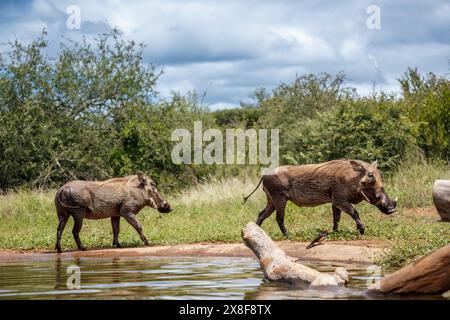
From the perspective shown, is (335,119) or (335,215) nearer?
(335,215)

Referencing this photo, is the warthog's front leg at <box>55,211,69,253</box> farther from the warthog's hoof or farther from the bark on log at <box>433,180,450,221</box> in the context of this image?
the bark on log at <box>433,180,450,221</box>

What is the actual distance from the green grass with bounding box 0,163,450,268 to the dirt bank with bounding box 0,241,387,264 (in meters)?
0.40

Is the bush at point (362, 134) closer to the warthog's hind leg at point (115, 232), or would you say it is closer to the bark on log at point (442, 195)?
the warthog's hind leg at point (115, 232)

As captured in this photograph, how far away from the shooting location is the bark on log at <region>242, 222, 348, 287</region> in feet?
29.7

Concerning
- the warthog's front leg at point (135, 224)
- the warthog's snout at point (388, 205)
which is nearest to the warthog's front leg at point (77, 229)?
the warthog's front leg at point (135, 224)

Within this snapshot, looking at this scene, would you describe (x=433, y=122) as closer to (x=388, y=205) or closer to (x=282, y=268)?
(x=388, y=205)

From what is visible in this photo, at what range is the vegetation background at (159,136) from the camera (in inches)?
757

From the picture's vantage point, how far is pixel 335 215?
1429 cm

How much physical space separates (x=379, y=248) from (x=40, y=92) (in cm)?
1776

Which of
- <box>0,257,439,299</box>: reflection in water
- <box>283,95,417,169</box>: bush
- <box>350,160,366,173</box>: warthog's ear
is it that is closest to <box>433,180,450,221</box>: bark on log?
<box>0,257,439,299</box>: reflection in water

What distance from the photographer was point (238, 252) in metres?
13.4

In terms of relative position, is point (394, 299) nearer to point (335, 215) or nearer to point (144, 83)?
point (335, 215)

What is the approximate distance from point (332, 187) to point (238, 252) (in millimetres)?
2081
